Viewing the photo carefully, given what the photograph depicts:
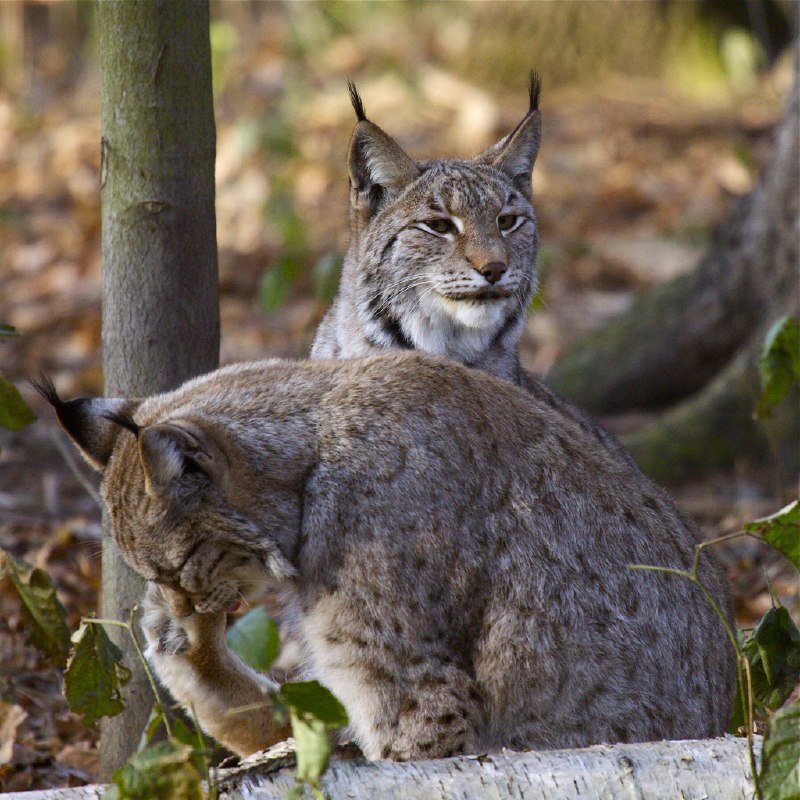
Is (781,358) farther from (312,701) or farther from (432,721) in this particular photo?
(312,701)

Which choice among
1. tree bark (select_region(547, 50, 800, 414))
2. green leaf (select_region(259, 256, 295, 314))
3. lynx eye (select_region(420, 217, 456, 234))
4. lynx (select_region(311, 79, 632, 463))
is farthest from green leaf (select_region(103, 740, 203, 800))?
tree bark (select_region(547, 50, 800, 414))

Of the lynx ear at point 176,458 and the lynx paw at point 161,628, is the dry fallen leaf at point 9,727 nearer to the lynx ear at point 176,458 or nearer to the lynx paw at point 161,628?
the lynx paw at point 161,628

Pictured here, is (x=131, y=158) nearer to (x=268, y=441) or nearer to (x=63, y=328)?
(x=268, y=441)

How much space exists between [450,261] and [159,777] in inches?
122

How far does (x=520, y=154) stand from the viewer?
5.71 meters

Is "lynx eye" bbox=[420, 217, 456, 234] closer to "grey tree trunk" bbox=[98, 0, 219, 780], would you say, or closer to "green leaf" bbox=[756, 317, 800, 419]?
"grey tree trunk" bbox=[98, 0, 219, 780]

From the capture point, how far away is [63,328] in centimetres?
942

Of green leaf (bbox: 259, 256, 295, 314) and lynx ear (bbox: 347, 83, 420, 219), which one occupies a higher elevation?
lynx ear (bbox: 347, 83, 420, 219)

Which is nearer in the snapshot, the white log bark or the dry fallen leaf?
the white log bark

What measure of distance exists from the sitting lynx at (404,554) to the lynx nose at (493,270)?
1.74m

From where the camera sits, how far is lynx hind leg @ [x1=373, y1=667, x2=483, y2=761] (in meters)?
3.01

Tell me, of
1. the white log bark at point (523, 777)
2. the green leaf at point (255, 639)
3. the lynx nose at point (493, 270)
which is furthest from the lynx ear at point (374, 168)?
the white log bark at point (523, 777)

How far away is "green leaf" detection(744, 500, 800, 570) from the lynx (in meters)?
2.05

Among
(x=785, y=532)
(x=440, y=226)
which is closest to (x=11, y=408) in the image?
(x=785, y=532)
